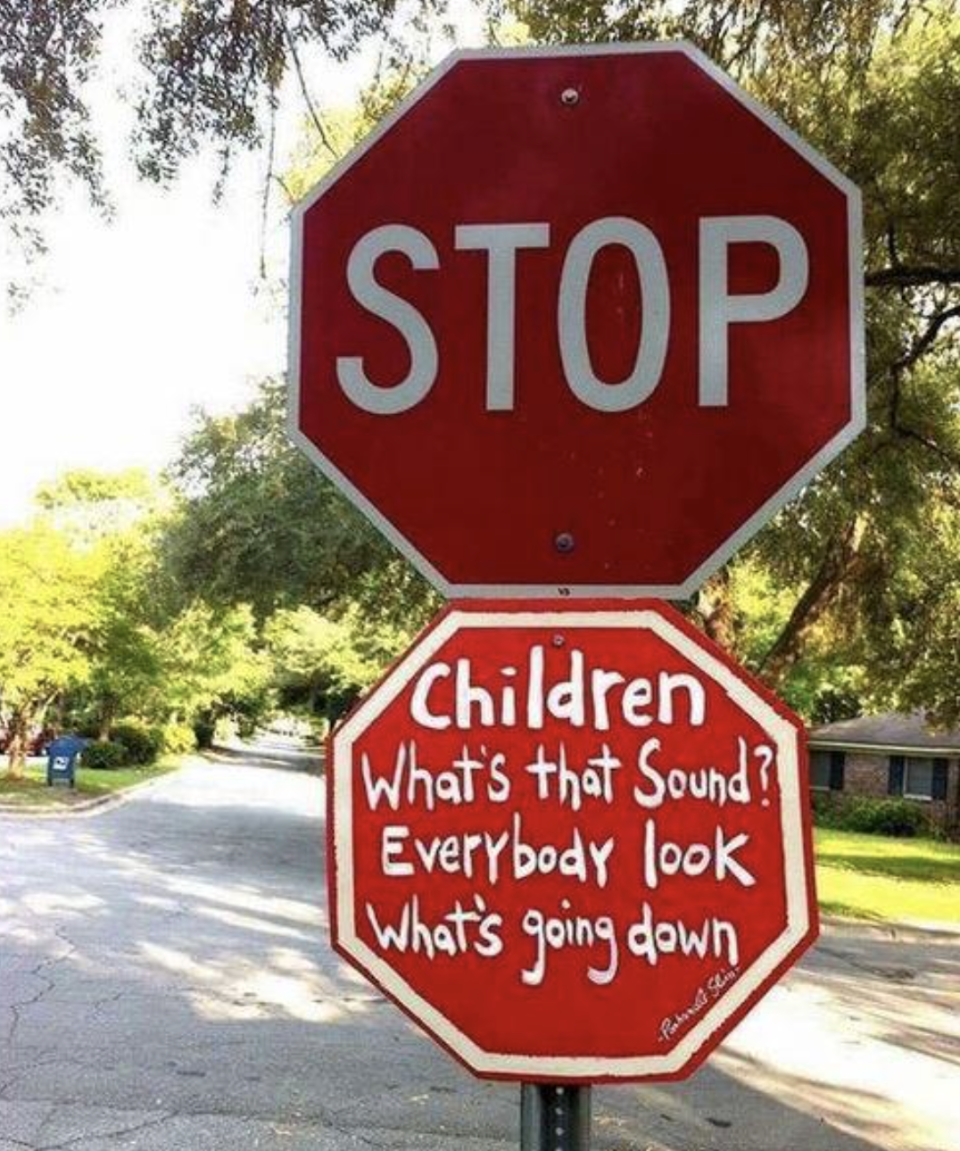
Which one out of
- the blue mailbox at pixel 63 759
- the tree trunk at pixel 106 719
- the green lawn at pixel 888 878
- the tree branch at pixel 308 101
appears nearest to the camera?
the tree branch at pixel 308 101

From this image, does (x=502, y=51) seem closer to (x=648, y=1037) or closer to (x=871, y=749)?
(x=648, y=1037)

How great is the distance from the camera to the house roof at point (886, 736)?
37.4 m

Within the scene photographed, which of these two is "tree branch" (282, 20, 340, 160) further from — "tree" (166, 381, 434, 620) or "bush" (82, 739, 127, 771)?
"bush" (82, 739, 127, 771)

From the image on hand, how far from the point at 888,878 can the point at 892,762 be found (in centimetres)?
1918

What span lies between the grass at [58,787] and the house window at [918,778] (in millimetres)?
22671

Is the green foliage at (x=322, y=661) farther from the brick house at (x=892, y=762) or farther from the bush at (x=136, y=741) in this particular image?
the brick house at (x=892, y=762)

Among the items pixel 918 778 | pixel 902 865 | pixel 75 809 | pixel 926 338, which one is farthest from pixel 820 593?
pixel 918 778

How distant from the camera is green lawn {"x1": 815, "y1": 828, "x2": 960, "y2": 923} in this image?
52.5 feet

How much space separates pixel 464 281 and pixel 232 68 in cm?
464

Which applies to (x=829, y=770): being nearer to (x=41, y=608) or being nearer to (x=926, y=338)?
(x=41, y=608)

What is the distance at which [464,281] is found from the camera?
1631 millimetres

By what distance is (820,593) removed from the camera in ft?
59.5

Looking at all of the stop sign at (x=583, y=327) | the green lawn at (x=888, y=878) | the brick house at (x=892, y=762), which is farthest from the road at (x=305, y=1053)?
the brick house at (x=892, y=762)

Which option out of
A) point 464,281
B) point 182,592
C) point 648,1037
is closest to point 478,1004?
point 648,1037
